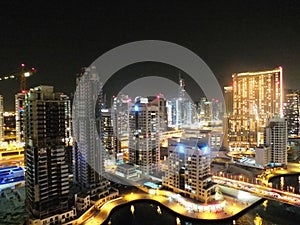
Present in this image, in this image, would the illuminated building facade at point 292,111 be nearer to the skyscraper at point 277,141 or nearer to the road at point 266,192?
the skyscraper at point 277,141

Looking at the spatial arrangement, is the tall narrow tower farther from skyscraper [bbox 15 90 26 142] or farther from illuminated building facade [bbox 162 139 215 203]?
skyscraper [bbox 15 90 26 142]

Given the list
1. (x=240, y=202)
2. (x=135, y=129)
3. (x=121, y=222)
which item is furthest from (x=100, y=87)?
(x=240, y=202)

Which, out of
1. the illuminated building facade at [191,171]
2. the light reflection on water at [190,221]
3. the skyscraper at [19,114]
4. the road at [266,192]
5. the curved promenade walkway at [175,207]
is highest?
the skyscraper at [19,114]

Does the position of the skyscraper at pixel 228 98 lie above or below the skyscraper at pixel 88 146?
above

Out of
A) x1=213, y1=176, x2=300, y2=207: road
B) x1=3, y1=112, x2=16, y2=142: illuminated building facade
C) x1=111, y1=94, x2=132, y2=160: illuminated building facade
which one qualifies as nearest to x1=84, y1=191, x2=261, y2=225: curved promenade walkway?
x1=213, y1=176, x2=300, y2=207: road

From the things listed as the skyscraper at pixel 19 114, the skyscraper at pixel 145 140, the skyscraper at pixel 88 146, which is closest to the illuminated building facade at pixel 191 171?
the skyscraper at pixel 145 140

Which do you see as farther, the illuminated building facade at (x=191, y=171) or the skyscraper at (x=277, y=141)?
the skyscraper at (x=277, y=141)

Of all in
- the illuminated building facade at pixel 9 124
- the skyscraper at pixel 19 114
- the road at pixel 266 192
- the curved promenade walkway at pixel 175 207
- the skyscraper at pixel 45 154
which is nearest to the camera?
the skyscraper at pixel 45 154

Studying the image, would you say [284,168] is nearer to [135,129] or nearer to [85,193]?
[135,129]
